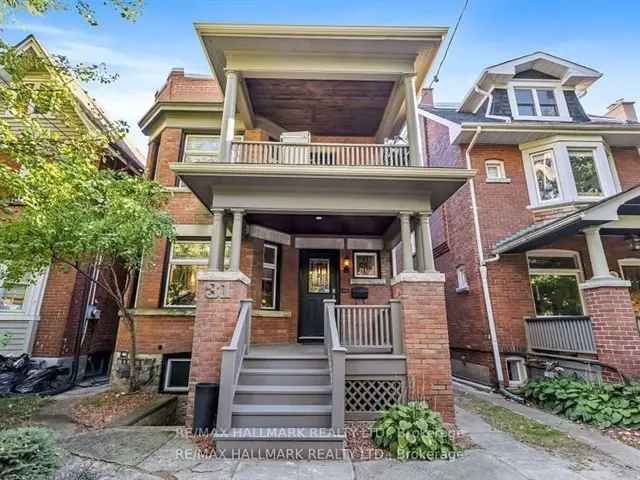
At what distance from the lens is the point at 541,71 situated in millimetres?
10195

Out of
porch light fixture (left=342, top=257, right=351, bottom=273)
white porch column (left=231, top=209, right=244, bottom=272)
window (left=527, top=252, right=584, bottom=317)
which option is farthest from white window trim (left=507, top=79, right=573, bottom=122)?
white porch column (left=231, top=209, right=244, bottom=272)

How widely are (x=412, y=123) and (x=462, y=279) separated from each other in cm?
508

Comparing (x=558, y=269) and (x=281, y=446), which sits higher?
(x=558, y=269)

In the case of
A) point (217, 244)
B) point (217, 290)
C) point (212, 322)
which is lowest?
point (212, 322)

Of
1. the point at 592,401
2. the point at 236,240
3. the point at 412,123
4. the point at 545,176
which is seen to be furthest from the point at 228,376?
the point at 545,176

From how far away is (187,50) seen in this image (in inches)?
291

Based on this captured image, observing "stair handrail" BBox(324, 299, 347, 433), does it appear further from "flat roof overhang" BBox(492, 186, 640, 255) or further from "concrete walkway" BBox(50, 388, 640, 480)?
"flat roof overhang" BBox(492, 186, 640, 255)

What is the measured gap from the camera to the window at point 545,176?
28.6 feet

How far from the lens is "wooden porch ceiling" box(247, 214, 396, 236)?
22.9ft

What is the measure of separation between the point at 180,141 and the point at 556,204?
10375 millimetres

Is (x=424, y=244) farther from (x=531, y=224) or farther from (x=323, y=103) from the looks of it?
(x=531, y=224)

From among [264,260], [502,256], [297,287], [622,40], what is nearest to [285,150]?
[264,260]

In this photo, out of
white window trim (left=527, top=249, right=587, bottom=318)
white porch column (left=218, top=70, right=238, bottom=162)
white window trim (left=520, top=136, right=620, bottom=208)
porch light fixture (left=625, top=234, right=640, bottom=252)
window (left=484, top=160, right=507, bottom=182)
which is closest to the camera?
white porch column (left=218, top=70, right=238, bottom=162)

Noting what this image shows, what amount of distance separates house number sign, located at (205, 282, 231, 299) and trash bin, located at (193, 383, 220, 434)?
135cm
